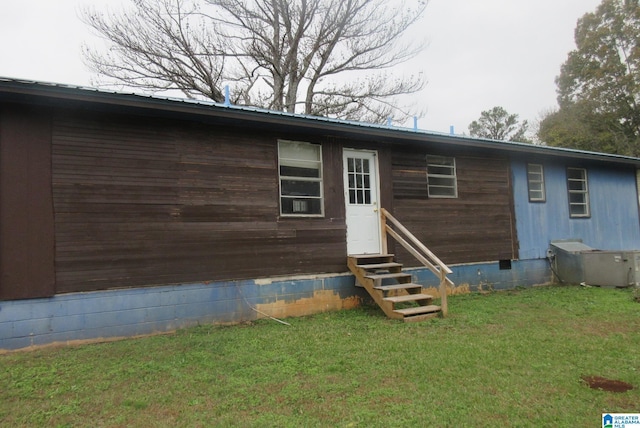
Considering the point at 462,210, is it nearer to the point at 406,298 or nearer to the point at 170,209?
the point at 406,298

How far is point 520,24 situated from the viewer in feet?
47.9

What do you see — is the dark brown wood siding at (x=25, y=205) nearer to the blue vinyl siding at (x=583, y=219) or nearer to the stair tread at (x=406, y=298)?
the stair tread at (x=406, y=298)

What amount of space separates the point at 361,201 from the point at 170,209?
3.38 m

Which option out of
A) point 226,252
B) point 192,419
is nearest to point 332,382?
point 192,419

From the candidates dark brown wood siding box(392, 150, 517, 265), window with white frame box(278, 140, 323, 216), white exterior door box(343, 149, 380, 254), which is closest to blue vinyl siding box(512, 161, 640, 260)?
dark brown wood siding box(392, 150, 517, 265)

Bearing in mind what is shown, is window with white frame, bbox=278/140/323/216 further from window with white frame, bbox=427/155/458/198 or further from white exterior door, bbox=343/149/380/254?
window with white frame, bbox=427/155/458/198

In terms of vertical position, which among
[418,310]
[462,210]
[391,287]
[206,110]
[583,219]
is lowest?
[418,310]

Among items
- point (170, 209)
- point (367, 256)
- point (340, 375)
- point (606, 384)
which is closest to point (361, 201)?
point (367, 256)

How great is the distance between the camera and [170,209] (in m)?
5.89

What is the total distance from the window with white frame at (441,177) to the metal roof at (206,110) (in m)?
0.47

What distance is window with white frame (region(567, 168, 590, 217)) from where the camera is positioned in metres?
10.5

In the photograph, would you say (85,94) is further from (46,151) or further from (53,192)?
(53,192)

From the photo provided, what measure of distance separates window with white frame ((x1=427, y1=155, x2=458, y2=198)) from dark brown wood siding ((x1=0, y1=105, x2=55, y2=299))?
6.54 meters

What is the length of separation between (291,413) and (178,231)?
3580 mm
